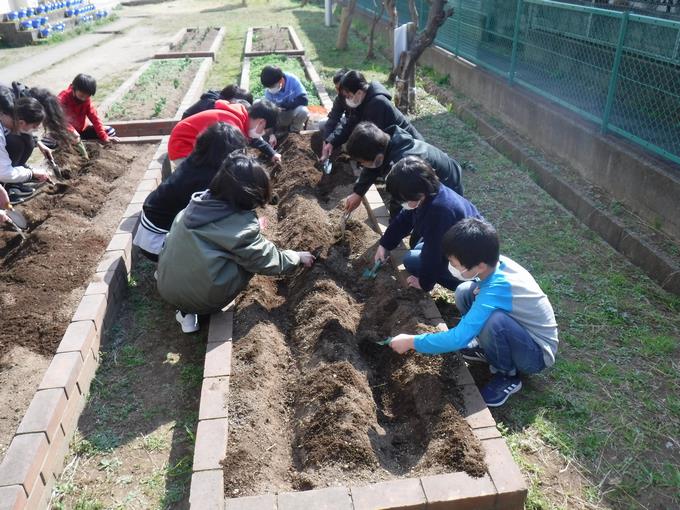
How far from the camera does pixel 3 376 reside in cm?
310

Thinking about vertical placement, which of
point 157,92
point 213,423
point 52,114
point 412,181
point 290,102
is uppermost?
point 412,181

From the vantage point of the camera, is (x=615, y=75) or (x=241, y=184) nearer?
(x=241, y=184)

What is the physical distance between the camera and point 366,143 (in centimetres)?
384

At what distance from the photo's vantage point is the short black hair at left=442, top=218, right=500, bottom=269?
2643mm

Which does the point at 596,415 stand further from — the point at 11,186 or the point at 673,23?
the point at 11,186

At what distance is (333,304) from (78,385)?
1514 mm

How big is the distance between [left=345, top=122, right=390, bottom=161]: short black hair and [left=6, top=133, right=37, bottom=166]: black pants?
3147 mm

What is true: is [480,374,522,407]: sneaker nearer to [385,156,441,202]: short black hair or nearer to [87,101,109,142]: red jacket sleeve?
[385,156,441,202]: short black hair

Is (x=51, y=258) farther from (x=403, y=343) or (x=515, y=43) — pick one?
(x=515, y=43)

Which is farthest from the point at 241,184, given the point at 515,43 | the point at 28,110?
the point at 515,43

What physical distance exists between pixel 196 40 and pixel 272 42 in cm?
227

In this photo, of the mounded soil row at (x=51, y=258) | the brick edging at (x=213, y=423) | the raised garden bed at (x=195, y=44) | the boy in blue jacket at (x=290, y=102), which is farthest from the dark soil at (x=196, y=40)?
the brick edging at (x=213, y=423)

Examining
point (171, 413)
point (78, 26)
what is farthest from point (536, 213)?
point (78, 26)

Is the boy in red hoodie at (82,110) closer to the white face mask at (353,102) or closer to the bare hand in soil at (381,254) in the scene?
the white face mask at (353,102)
